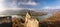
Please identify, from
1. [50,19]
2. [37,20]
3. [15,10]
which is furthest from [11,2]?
[50,19]

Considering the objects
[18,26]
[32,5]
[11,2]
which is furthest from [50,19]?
[11,2]

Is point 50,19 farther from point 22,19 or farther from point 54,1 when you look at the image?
point 22,19

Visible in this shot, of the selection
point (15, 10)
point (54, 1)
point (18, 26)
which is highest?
point (54, 1)

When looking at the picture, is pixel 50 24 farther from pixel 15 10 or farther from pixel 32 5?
pixel 15 10

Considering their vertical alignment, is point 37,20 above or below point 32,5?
below

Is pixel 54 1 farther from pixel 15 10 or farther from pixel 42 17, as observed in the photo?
pixel 15 10

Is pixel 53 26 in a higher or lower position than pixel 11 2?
lower

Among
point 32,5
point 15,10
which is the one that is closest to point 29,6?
point 32,5
